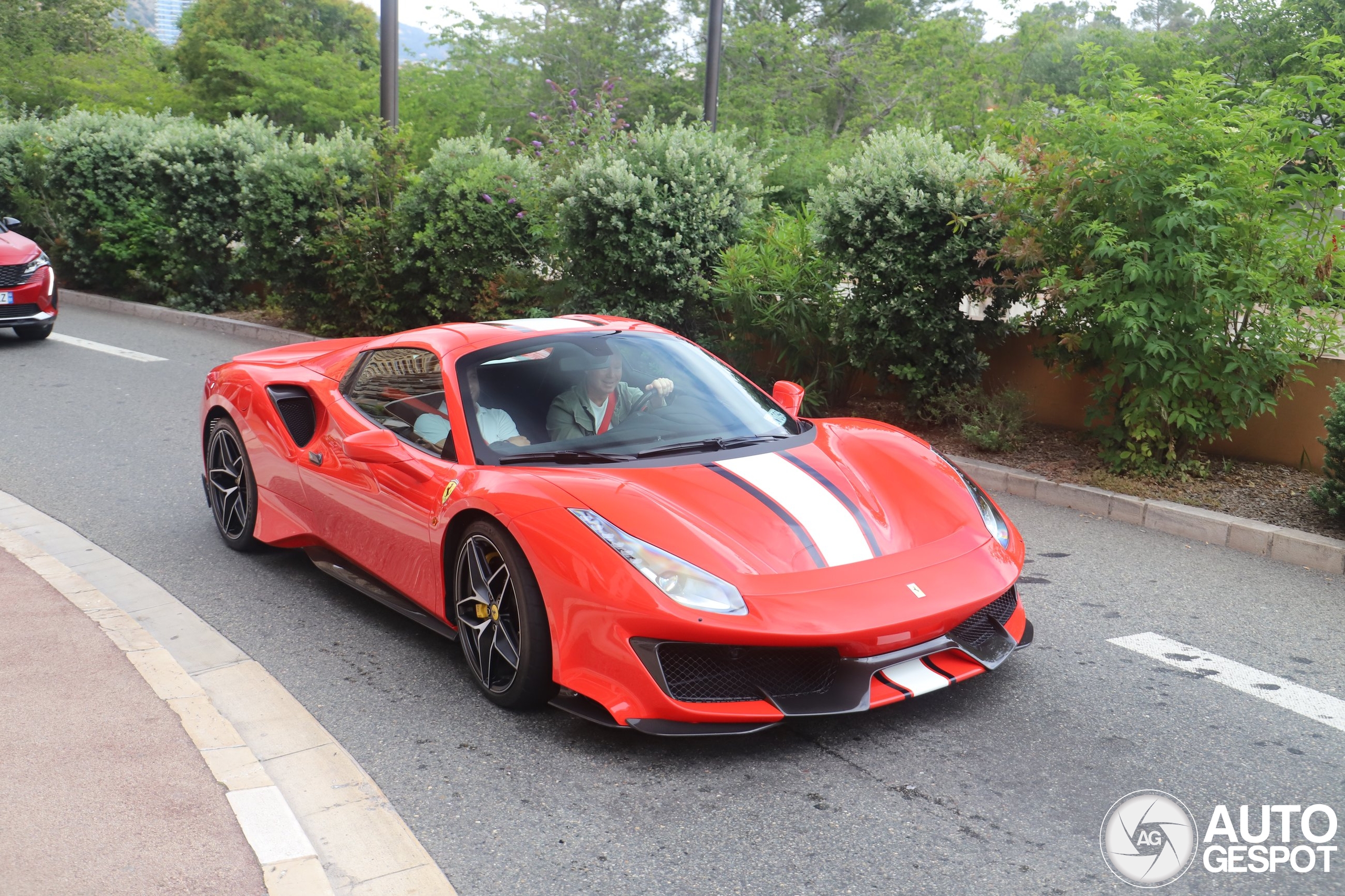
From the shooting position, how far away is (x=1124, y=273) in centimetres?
679

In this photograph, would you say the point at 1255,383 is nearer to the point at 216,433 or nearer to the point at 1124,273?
the point at 1124,273

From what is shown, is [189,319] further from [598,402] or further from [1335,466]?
[1335,466]

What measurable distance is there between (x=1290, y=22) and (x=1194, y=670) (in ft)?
99.1

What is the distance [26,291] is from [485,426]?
1100 cm

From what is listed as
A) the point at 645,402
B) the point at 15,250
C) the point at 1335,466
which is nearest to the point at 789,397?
the point at 645,402

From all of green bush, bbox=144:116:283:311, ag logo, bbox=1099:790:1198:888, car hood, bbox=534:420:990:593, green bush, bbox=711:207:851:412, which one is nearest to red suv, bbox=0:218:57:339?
green bush, bbox=144:116:283:311

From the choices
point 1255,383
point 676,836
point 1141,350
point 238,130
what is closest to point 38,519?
point 676,836

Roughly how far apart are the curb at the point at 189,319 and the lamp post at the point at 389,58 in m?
2.91

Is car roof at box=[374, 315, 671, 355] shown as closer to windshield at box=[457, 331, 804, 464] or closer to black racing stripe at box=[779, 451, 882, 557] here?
windshield at box=[457, 331, 804, 464]

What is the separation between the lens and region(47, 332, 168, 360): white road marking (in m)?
12.4

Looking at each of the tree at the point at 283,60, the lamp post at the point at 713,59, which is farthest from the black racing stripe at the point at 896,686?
the tree at the point at 283,60

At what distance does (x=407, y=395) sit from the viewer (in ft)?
15.9

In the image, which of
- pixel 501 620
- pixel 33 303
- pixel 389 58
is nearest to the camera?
pixel 501 620

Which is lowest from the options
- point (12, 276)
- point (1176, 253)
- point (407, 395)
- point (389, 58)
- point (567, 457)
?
point (12, 276)
